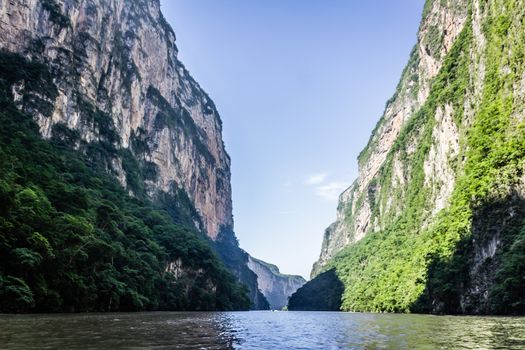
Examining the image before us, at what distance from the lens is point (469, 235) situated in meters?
66.4

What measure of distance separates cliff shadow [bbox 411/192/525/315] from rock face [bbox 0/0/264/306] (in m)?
81.4

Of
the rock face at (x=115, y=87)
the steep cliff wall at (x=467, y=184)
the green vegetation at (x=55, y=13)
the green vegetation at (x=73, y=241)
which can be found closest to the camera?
the green vegetation at (x=73, y=241)

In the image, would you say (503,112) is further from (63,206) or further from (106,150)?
(106,150)

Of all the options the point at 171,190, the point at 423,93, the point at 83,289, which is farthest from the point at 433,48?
the point at 83,289

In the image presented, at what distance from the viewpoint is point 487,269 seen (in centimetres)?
5688

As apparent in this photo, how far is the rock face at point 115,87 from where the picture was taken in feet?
313

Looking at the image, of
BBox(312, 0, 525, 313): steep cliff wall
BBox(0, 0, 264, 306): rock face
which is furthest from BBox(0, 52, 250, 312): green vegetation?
BBox(312, 0, 525, 313): steep cliff wall

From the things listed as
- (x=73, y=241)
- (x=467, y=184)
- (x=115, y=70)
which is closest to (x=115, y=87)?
(x=115, y=70)

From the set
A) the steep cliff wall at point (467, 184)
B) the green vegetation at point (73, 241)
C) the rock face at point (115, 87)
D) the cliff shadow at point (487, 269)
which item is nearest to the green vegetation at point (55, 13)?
the rock face at point (115, 87)

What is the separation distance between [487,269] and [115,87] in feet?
364

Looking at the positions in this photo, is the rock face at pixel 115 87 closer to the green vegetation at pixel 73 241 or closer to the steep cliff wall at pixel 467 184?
the green vegetation at pixel 73 241

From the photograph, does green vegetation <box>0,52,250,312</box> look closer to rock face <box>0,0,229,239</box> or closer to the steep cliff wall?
rock face <box>0,0,229,239</box>

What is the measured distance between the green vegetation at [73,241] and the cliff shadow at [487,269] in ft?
145

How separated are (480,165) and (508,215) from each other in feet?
45.9
